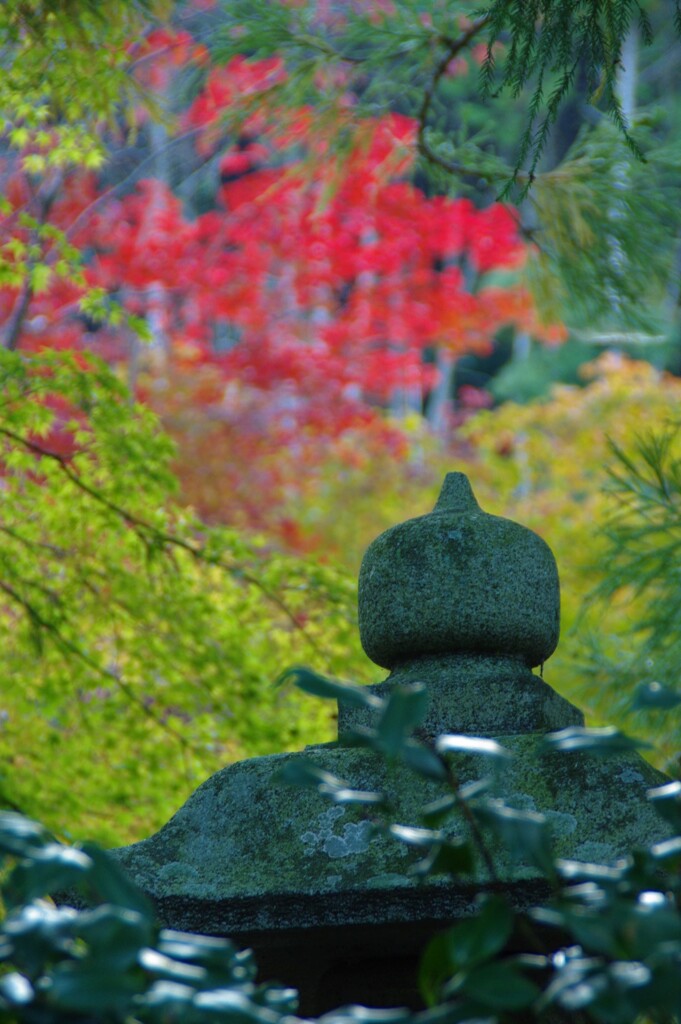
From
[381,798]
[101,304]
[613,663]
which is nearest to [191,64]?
[101,304]

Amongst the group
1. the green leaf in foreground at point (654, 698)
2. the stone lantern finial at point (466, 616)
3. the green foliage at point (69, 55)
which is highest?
the green foliage at point (69, 55)

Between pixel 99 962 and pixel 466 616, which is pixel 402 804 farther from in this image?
pixel 99 962

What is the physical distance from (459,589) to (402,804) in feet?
1.24

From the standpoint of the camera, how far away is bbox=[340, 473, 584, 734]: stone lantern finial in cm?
179

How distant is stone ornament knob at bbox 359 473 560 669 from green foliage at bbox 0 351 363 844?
7.31ft

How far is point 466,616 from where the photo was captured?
1.83m

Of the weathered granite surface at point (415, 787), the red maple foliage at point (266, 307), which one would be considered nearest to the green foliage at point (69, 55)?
the weathered granite surface at point (415, 787)

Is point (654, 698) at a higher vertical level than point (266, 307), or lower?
higher

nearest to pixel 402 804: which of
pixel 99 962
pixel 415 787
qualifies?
pixel 415 787

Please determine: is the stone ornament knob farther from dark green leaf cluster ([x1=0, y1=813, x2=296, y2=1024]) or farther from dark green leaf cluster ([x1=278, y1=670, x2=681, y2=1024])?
dark green leaf cluster ([x1=0, y1=813, x2=296, y2=1024])

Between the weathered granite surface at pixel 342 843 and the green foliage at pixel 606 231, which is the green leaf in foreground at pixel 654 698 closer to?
the weathered granite surface at pixel 342 843

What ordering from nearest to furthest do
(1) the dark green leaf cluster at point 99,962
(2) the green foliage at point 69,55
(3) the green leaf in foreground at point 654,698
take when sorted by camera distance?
(1) the dark green leaf cluster at point 99,962, (3) the green leaf in foreground at point 654,698, (2) the green foliage at point 69,55

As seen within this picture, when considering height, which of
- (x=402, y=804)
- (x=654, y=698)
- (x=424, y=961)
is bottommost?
(x=402, y=804)

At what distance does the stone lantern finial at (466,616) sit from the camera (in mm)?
1795
